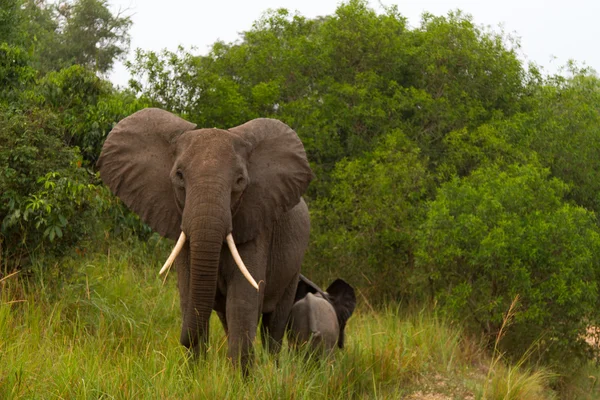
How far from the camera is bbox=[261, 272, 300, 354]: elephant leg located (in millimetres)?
7684

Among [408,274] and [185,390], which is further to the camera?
[408,274]

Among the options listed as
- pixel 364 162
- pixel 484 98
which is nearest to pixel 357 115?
pixel 364 162

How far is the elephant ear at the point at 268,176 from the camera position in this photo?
259 inches

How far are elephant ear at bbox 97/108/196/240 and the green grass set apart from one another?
96cm

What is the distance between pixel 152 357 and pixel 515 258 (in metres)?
6.92

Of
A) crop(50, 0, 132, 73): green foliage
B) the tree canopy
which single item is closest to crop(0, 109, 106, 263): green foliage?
the tree canopy

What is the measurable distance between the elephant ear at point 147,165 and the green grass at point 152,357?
96 centimetres

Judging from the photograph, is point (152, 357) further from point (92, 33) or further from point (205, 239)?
point (92, 33)

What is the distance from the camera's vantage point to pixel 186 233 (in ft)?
19.7

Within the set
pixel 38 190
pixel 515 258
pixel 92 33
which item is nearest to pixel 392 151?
pixel 515 258

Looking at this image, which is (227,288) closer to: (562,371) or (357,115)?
(562,371)

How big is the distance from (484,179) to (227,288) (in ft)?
24.1

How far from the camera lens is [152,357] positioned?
20.4ft

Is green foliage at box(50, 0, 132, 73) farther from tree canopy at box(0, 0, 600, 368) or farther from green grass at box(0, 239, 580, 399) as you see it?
green grass at box(0, 239, 580, 399)
